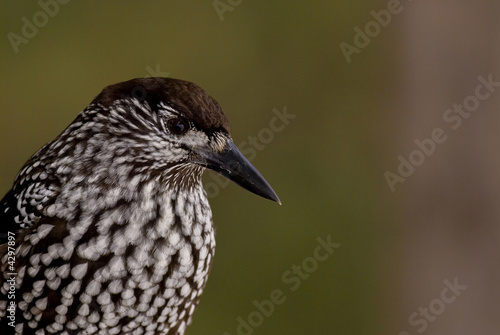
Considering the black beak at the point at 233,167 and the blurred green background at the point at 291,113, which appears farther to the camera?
the blurred green background at the point at 291,113

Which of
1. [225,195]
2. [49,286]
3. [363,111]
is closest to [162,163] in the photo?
[49,286]

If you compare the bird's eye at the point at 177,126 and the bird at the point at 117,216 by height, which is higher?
the bird's eye at the point at 177,126

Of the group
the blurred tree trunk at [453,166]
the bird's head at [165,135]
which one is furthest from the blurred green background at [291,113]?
the bird's head at [165,135]

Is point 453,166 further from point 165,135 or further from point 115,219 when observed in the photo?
point 115,219

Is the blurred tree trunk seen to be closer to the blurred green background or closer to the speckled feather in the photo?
the blurred green background

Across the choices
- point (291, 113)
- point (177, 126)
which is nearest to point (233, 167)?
point (177, 126)

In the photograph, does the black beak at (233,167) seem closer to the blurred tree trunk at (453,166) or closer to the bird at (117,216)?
the bird at (117,216)
